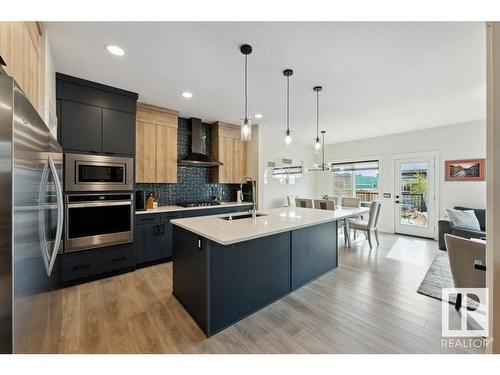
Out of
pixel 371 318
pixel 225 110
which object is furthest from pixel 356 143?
pixel 371 318

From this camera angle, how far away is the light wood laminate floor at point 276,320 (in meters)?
1.64

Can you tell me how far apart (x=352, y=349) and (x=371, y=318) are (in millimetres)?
520

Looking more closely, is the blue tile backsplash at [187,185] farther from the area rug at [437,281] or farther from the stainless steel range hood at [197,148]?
the area rug at [437,281]

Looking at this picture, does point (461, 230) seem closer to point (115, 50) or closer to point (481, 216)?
point (481, 216)

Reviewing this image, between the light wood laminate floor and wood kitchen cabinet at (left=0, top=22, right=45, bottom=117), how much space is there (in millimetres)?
1808

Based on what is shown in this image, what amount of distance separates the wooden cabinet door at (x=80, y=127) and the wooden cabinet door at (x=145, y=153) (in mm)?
615

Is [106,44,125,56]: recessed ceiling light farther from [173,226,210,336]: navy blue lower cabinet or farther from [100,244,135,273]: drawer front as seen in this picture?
[100,244,135,273]: drawer front

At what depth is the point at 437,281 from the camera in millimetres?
2738

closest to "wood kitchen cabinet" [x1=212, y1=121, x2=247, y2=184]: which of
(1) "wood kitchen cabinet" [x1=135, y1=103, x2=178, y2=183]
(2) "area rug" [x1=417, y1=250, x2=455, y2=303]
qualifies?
(1) "wood kitchen cabinet" [x1=135, y1=103, x2=178, y2=183]

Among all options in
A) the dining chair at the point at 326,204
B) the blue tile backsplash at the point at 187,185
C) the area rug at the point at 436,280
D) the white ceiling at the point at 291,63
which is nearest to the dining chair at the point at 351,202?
the dining chair at the point at 326,204

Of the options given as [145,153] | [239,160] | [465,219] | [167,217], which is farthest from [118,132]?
[465,219]

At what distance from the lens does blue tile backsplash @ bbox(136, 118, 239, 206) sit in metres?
3.97

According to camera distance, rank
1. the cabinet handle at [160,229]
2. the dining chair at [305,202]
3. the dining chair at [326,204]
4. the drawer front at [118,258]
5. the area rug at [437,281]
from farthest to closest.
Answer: the dining chair at [305,202] < the dining chair at [326,204] < the cabinet handle at [160,229] < the drawer front at [118,258] < the area rug at [437,281]
